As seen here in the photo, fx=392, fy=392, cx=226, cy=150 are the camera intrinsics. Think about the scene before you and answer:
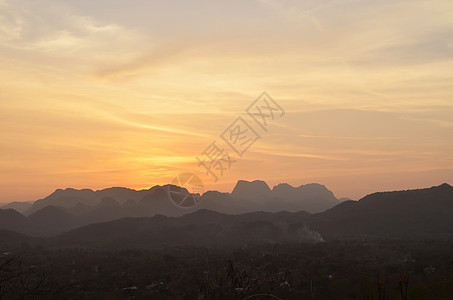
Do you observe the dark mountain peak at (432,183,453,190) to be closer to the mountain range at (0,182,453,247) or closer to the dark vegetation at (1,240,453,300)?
the mountain range at (0,182,453,247)

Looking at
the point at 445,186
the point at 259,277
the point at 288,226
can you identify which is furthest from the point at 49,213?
the point at 259,277

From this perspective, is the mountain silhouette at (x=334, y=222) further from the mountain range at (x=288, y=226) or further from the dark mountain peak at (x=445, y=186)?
the dark mountain peak at (x=445, y=186)

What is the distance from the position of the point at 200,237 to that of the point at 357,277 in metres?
83.6

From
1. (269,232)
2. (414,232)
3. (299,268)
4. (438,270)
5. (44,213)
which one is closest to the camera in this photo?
(438,270)

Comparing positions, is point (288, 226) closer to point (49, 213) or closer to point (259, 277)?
point (259, 277)

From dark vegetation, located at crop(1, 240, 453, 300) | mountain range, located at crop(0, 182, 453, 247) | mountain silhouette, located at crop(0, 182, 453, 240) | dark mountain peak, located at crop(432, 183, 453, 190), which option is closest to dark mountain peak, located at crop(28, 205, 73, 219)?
mountain silhouette, located at crop(0, 182, 453, 240)

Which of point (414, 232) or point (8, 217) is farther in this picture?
point (8, 217)

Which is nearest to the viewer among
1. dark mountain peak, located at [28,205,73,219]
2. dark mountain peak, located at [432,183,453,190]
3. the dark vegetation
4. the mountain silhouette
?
the dark vegetation

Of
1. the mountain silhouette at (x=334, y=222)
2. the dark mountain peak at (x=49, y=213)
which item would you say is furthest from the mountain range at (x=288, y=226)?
the dark mountain peak at (x=49, y=213)

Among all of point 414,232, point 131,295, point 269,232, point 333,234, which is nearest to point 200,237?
point 269,232

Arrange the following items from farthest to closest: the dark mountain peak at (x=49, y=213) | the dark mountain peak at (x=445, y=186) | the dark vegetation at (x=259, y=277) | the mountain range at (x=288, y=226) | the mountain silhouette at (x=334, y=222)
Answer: the dark mountain peak at (x=49, y=213) → the dark mountain peak at (x=445, y=186) → the mountain silhouette at (x=334, y=222) → the mountain range at (x=288, y=226) → the dark vegetation at (x=259, y=277)

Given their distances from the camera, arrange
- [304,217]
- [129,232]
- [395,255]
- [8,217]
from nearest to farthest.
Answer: [395,255] < [129,232] < [304,217] < [8,217]

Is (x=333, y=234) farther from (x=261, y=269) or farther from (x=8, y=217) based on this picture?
(x=8, y=217)

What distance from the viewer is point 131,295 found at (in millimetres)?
30281
